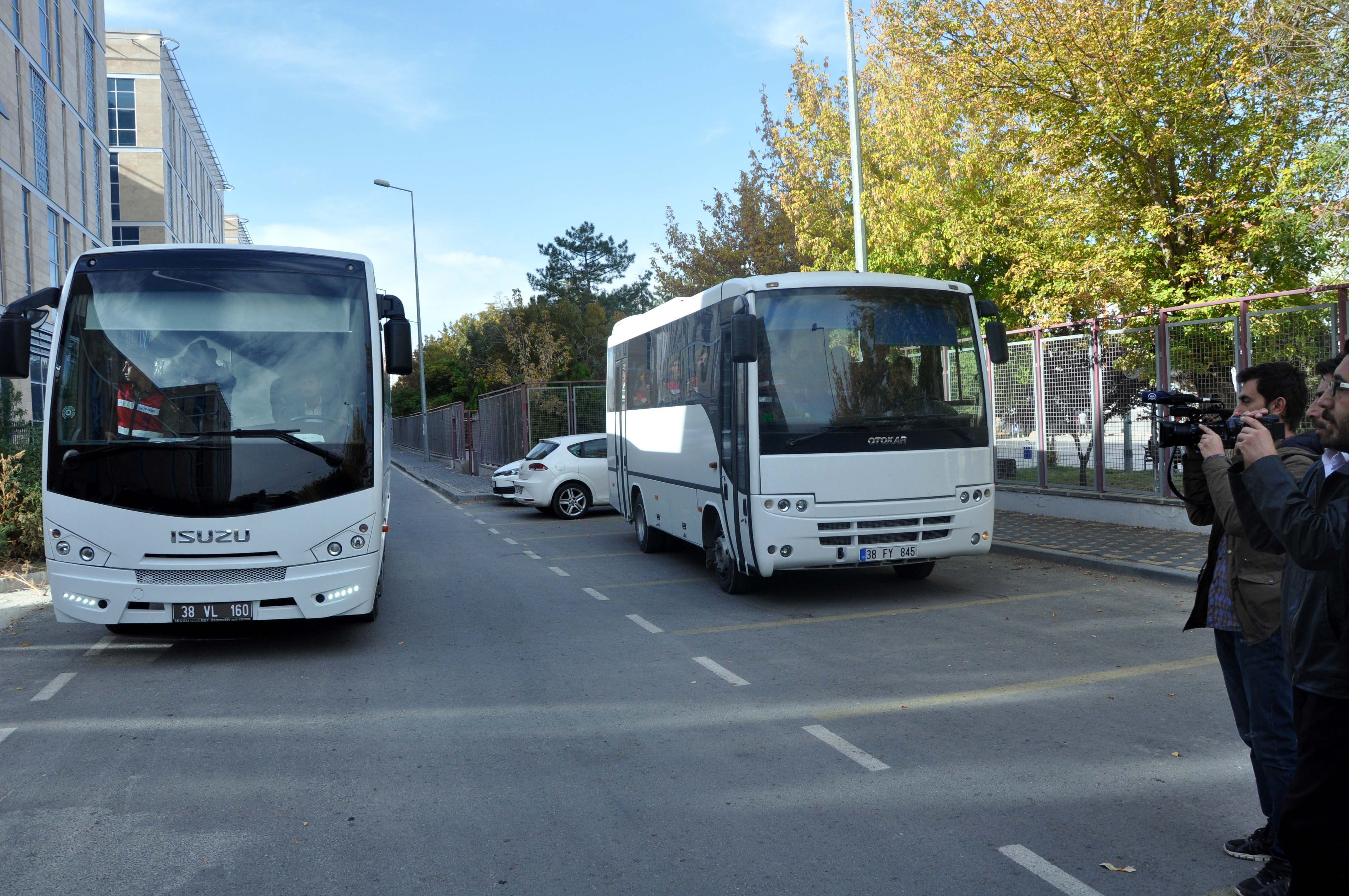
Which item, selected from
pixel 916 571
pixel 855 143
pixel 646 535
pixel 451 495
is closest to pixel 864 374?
pixel 916 571

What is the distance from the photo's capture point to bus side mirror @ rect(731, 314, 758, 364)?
8.97 m

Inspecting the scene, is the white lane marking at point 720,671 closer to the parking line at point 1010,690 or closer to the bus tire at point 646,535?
the parking line at point 1010,690

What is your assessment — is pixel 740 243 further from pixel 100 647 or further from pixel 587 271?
pixel 587 271

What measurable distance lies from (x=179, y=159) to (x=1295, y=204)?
207ft

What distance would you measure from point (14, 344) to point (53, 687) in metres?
2.36

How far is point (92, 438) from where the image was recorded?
7367 millimetres

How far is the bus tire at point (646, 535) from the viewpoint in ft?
44.3

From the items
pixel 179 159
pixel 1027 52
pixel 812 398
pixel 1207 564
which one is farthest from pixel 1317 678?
pixel 179 159

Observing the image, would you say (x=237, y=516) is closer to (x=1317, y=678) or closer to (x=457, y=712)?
(x=457, y=712)

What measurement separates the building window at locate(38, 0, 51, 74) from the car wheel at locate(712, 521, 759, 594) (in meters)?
32.9

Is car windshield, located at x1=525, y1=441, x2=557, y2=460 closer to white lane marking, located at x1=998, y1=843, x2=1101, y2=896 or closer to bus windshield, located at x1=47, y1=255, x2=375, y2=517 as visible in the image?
bus windshield, located at x1=47, y1=255, x2=375, y2=517

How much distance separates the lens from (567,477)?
1861cm

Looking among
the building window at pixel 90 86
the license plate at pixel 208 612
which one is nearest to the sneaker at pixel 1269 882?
the license plate at pixel 208 612

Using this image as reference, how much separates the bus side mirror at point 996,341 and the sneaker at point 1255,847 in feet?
20.0
